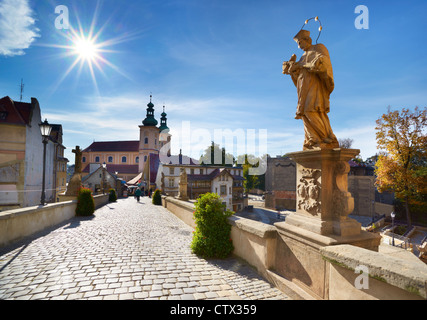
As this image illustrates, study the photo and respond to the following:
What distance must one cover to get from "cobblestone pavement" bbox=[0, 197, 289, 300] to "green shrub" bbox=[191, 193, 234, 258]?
9.6 inches

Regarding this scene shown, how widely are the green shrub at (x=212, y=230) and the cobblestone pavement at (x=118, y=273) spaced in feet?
0.80

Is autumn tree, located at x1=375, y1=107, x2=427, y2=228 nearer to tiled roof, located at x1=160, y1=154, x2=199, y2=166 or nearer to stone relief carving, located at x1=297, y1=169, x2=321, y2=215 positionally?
stone relief carving, located at x1=297, y1=169, x2=321, y2=215

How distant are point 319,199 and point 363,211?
36404 mm

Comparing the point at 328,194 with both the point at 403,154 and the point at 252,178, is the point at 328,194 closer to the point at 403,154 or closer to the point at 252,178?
the point at 403,154

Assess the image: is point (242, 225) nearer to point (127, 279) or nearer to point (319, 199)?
point (319, 199)

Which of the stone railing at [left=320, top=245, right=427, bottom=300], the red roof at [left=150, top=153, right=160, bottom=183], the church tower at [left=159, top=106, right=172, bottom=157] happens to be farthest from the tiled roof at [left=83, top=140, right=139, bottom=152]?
the stone railing at [left=320, top=245, right=427, bottom=300]

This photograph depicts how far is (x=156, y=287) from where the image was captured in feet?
12.3

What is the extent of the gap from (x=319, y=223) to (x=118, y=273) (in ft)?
13.3

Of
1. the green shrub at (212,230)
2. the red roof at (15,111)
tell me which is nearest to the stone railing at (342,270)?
the green shrub at (212,230)

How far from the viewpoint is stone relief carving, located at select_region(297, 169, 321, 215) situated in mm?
3555

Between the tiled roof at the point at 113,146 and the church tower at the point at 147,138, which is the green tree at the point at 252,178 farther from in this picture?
the tiled roof at the point at 113,146

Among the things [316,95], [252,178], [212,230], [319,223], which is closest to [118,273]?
[212,230]

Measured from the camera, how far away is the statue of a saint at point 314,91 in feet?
11.6
